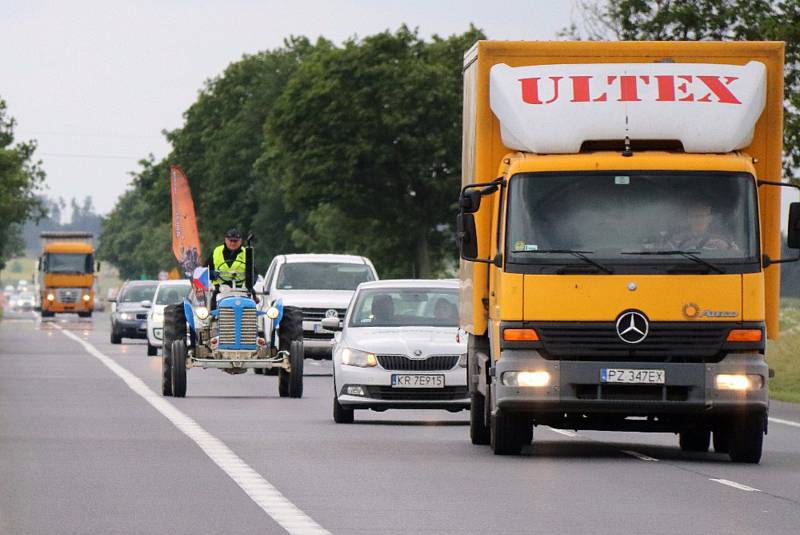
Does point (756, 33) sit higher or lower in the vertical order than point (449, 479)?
higher

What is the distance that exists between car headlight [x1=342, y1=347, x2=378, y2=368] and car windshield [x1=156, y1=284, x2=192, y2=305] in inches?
1072

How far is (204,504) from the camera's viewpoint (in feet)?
47.0

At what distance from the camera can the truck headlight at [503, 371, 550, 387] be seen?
1820 centimetres

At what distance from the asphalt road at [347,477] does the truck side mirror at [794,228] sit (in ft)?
5.72

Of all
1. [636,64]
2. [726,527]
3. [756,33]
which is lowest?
[726,527]

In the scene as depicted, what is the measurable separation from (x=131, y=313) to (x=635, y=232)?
41.7 m

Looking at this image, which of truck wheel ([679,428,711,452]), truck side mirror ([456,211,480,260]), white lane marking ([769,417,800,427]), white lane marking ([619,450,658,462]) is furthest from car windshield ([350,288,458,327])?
truck side mirror ([456,211,480,260])

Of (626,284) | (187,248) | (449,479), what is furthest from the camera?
(187,248)

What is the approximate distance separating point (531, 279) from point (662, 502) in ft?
11.7

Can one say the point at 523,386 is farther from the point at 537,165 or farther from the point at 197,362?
the point at 197,362

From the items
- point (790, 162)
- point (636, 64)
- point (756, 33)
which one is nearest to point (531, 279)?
point (636, 64)

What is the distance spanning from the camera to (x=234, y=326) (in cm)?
2983

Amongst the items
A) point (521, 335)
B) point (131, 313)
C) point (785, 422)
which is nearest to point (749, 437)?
point (521, 335)

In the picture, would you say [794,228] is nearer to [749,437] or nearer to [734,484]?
[749,437]
